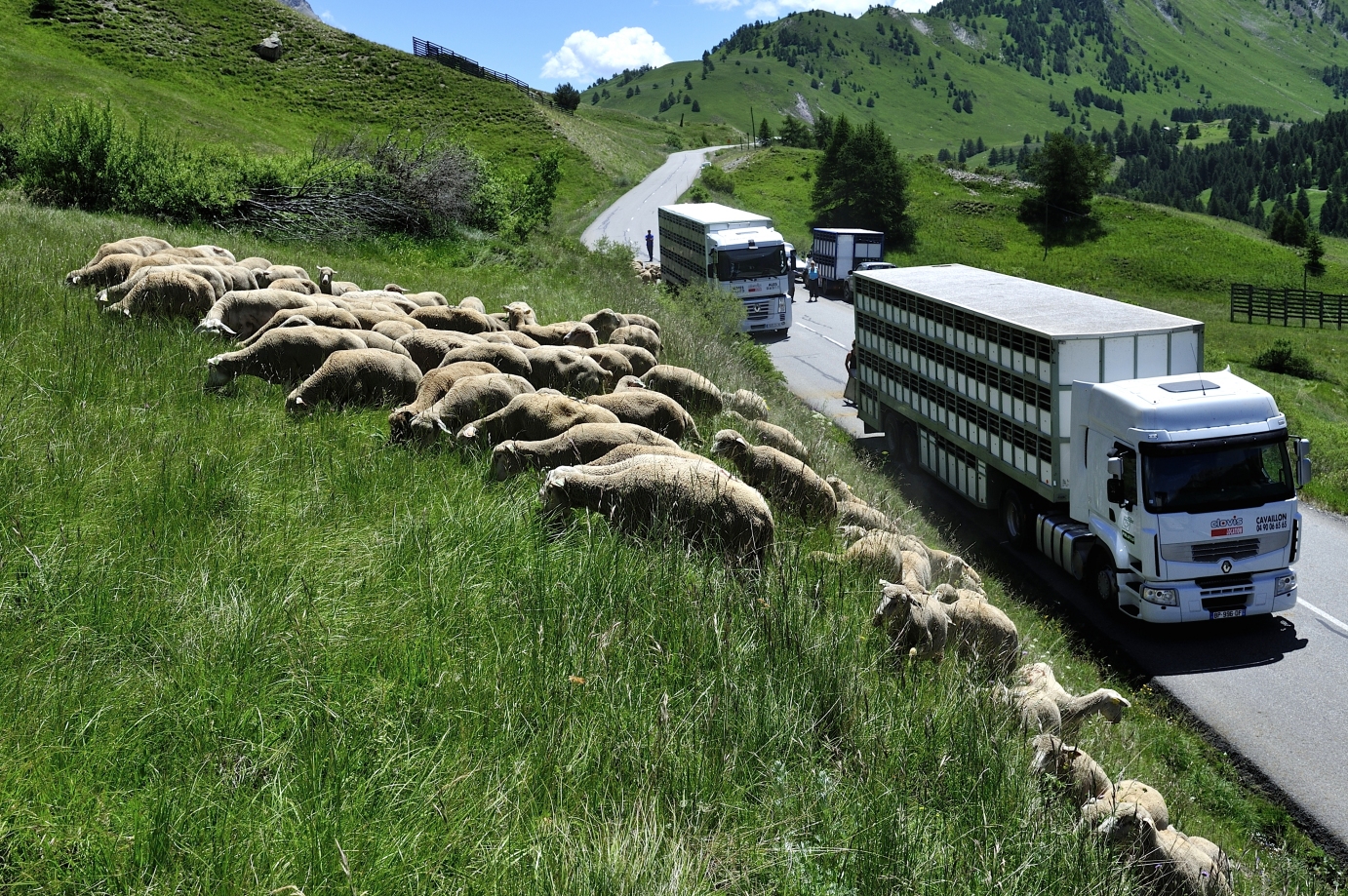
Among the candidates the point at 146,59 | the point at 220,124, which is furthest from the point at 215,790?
the point at 146,59

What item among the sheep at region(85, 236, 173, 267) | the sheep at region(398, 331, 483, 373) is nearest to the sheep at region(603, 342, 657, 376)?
the sheep at region(398, 331, 483, 373)

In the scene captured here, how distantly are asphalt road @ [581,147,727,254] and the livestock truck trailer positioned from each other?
28.7 m

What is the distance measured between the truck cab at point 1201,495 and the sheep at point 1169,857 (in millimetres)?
8120

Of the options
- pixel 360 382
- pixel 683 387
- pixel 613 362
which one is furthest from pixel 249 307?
pixel 683 387

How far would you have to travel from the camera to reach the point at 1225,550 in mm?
14281

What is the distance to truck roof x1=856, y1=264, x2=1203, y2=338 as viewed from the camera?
16.0m

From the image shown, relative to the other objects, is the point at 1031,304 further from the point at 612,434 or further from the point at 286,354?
the point at 286,354

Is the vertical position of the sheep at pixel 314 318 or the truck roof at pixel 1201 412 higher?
the sheep at pixel 314 318

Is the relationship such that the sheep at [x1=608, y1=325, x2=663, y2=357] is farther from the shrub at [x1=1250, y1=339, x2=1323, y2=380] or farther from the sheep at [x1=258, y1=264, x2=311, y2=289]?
the shrub at [x1=1250, y1=339, x2=1323, y2=380]

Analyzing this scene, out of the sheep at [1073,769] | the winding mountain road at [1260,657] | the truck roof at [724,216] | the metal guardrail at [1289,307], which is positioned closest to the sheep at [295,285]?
the winding mountain road at [1260,657]

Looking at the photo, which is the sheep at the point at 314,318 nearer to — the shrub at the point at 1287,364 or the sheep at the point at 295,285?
the sheep at the point at 295,285

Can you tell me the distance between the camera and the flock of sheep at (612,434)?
23.4 ft

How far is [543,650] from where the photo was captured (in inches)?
209

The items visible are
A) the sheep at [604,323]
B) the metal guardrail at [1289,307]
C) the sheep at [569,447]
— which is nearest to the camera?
the sheep at [569,447]
